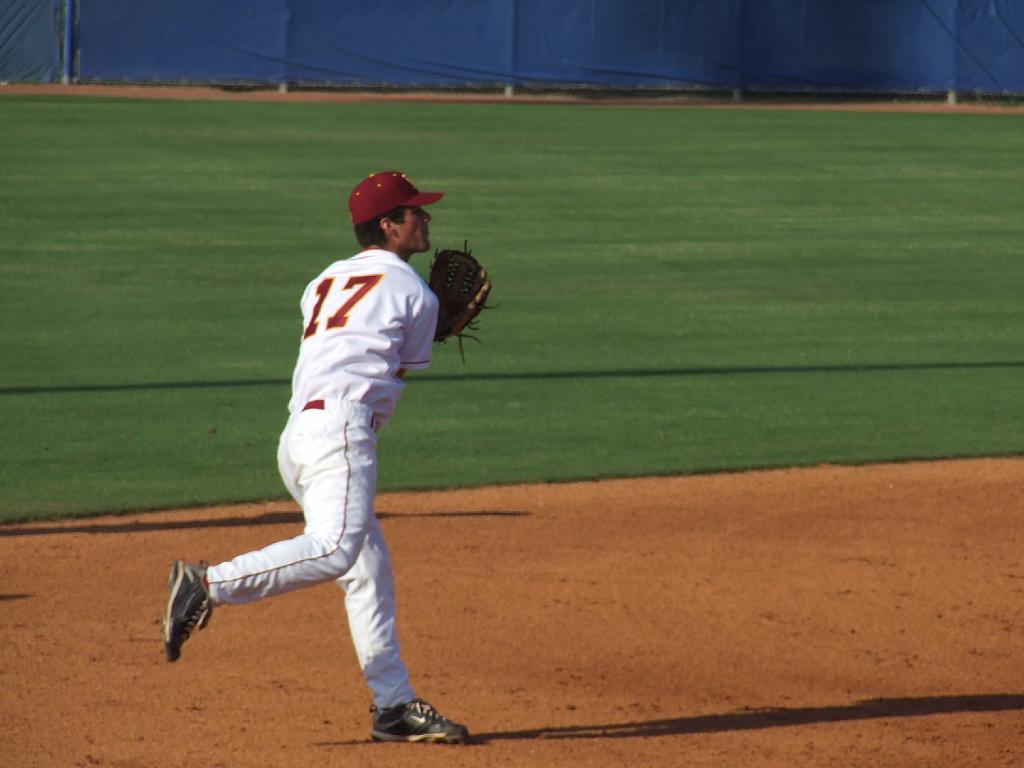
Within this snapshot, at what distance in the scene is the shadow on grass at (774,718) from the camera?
5.75 metres

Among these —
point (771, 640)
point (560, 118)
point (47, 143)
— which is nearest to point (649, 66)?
point (560, 118)

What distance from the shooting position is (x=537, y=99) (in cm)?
2920

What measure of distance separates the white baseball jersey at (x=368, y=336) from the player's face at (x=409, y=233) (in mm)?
103

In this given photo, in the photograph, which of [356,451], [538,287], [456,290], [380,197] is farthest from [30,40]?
[356,451]

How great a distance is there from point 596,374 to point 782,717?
22.7 ft

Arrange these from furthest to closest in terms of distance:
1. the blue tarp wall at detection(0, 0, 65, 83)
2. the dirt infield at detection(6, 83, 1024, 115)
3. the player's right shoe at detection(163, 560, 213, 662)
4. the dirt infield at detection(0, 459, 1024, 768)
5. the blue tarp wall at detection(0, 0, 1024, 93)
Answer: the dirt infield at detection(6, 83, 1024, 115) < the blue tarp wall at detection(0, 0, 1024, 93) < the blue tarp wall at detection(0, 0, 65, 83) < the dirt infield at detection(0, 459, 1024, 768) < the player's right shoe at detection(163, 560, 213, 662)

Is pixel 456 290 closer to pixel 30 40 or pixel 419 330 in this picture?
pixel 419 330

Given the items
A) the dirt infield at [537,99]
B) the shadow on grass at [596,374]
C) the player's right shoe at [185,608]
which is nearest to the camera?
the player's right shoe at [185,608]

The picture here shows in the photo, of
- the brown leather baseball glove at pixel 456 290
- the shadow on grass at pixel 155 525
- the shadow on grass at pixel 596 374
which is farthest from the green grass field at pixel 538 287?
the brown leather baseball glove at pixel 456 290

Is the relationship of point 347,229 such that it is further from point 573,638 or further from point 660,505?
point 573,638

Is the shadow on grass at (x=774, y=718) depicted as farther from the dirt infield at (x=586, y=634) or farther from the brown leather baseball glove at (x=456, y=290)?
the brown leather baseball glove at (x=456, y=290)

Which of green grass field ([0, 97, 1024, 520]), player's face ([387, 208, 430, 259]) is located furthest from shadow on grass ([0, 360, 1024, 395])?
player's face ([387, 208, 430, 259])

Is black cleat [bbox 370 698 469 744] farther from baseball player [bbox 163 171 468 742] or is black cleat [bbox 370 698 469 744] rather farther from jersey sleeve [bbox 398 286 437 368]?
jersey sleeve [bbox 398 286 437 368]

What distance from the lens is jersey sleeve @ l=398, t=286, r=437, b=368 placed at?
5.41m
